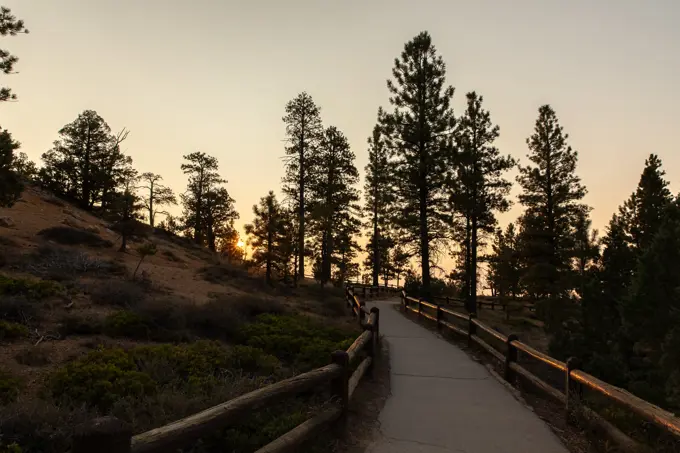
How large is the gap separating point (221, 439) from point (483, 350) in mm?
8138

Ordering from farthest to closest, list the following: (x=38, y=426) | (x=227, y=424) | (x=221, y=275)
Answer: (x=221, y=275) → (x=38, y=426) → (x=227, y=424)

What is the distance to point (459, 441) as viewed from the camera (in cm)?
550

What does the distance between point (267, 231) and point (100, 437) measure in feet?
106

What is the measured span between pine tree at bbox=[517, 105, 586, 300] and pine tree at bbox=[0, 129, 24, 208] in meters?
33.0

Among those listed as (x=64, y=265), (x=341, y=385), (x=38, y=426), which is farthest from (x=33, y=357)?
(x=64, y=265)

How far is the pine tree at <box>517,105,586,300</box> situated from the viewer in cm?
3384

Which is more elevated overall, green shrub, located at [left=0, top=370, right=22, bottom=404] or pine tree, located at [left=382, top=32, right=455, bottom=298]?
pine tree, located at [left=382, top=32, right=455, bottom=298]

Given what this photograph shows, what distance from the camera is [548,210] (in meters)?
34.9

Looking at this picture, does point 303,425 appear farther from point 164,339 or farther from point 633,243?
point 633,243

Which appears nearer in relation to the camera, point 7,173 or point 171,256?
point 7,173

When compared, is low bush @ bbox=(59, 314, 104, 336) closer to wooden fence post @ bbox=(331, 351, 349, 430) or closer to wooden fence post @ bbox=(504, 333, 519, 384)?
wooden fence post @ bbox=(331, 351, 349, 430)

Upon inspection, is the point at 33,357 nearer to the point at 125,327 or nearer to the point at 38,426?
the point at 125,327

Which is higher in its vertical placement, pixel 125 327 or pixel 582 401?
pixel 125 327

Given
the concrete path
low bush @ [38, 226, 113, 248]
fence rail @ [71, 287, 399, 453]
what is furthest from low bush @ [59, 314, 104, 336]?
low bush @ [38, 226, 113, 248]
